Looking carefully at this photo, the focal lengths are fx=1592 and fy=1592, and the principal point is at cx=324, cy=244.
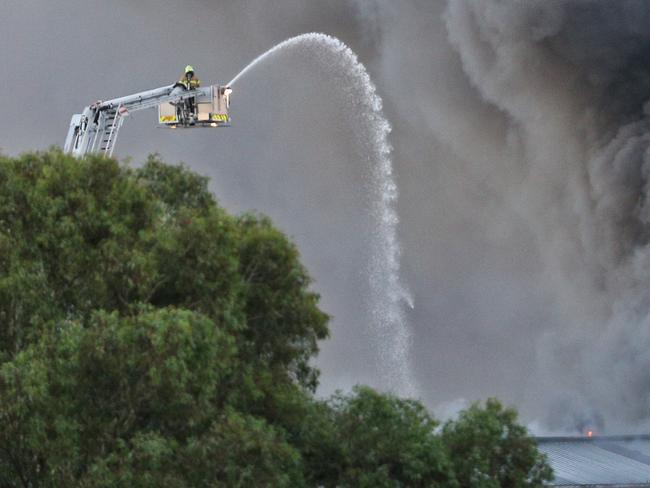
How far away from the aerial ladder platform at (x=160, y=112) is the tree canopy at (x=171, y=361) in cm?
671

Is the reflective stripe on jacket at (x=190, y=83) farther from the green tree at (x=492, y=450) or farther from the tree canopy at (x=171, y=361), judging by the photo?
the green tree at (x=492, y=450)

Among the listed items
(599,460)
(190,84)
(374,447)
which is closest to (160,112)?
(190,84)

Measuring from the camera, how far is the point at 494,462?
1280 inches

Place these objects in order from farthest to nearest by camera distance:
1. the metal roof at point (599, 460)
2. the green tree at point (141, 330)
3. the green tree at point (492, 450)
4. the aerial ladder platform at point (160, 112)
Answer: the metal roof at point (599, 460)
the aerial ladder platform at point (160, 112)
the green tree at point (492, 450)
the green tree at point (141, 330)

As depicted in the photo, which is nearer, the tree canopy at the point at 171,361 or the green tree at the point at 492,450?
the tree canopy at the point at 171,361

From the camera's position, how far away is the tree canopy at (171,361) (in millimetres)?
28250

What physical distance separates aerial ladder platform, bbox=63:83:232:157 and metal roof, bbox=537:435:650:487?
15297 mm

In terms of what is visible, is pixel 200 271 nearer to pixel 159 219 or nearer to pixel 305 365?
pixel 159 219

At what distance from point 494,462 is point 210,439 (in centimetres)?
688

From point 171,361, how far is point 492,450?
7.88 m

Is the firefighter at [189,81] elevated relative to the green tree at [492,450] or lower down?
elevated

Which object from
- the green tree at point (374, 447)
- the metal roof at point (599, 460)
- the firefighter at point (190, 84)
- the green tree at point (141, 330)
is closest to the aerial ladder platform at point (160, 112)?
the firefighter at point (190, 84)

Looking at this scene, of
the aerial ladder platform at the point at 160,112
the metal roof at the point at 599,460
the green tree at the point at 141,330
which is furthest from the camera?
the metal roof at the point at 599,460

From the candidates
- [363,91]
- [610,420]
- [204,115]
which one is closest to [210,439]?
[204,115]
